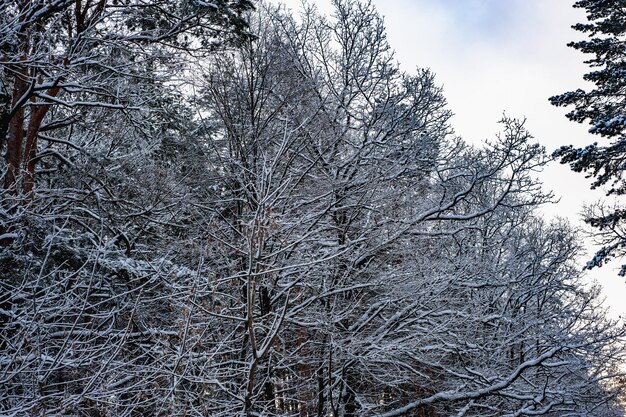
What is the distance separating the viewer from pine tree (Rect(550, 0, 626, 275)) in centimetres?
1215

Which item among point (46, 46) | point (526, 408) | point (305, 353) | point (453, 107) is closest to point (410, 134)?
point (453, 107)

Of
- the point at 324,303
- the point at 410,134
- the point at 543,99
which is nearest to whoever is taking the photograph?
the point at 324,303

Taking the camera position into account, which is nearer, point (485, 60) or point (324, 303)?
point (324, 303)

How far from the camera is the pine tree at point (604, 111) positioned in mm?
12148

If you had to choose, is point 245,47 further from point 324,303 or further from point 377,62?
point 324,303

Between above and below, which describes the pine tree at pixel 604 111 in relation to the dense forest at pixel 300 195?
above

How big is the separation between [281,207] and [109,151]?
4371 millimetres

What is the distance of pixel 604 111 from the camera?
13.4 metres

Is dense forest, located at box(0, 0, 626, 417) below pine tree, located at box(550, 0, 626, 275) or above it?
below

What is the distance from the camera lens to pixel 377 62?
11227 mm

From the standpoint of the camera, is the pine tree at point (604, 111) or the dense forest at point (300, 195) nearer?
the dense forest at point (300, 195)

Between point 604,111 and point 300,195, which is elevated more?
point 604,111

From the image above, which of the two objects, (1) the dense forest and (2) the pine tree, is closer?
(1) the dense forest

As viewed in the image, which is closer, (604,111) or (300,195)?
(300,195)
